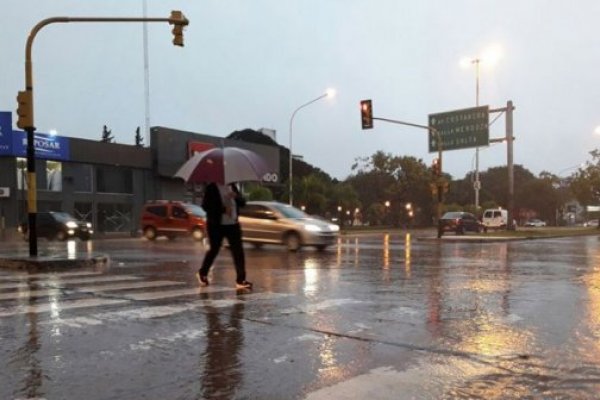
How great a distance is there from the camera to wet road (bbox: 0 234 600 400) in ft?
16.4

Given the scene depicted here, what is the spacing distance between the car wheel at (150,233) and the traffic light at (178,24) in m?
15.2

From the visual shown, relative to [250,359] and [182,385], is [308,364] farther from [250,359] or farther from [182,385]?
[182,385]

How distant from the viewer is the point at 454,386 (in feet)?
16.4

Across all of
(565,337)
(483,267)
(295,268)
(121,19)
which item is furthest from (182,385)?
(121,19)

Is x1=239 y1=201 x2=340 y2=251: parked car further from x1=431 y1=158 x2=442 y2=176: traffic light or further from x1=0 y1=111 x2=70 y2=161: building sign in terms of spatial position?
x1=0 y1=111 x2=70 y2=161: building sign

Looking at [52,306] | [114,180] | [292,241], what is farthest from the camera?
[114,180]

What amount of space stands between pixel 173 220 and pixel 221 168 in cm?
2133

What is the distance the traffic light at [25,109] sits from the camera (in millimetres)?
14414

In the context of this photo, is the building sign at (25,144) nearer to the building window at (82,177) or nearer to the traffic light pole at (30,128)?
the building window at (82,177)

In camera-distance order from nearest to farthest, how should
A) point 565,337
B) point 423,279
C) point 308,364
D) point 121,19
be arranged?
point 308,364 → point 565,337 → point 423,279 → point 121,19

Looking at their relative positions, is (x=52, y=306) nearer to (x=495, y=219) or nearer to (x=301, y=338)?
(x=301, y=338)

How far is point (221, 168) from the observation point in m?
9.87

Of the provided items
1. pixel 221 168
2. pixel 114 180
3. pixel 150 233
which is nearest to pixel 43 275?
pixel 221 168

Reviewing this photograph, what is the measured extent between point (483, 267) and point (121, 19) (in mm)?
10689
